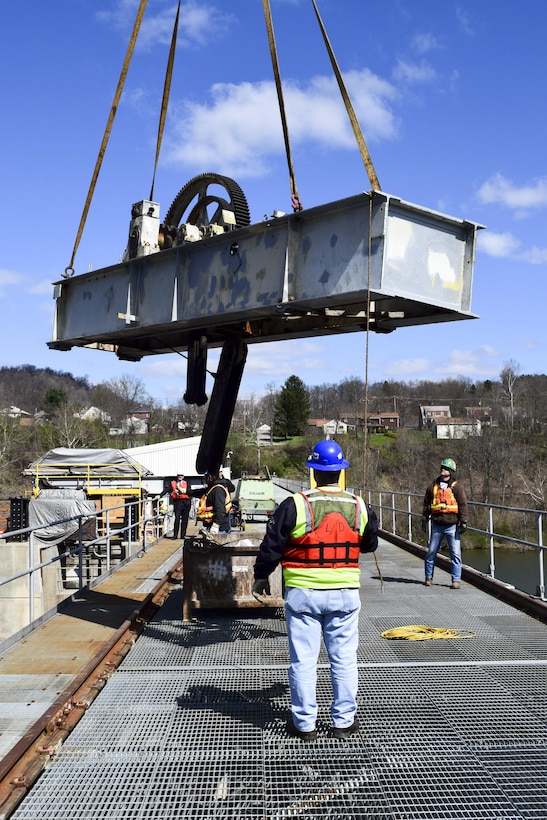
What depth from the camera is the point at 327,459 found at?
5.00 m

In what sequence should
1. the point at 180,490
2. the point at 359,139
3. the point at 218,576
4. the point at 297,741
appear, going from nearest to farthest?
the point at 297,741 → the point at 359,139 → the point at 218,576 → the point at 180,490

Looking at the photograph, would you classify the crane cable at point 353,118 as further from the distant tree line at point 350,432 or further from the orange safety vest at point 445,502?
the distant tree line at point 350,432

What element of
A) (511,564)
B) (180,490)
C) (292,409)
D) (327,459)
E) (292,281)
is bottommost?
(511,564)

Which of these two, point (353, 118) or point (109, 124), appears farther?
point (109, 124)

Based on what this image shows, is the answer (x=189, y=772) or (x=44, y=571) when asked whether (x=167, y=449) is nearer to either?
(x=44, y=571)

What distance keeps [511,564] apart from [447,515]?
4259 centimetres

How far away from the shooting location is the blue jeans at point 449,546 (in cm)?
1039

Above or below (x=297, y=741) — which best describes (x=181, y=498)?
above

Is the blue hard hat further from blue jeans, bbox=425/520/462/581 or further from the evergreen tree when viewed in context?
the evergreen tree

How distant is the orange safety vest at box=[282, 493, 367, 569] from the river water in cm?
3881

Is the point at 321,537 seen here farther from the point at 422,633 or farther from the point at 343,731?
the point at 422,633

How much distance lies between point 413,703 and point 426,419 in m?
127

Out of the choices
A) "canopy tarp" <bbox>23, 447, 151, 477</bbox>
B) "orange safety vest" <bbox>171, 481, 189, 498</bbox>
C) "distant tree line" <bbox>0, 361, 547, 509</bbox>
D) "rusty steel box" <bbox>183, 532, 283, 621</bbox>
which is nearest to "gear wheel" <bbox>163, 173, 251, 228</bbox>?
"rusty steel box" <bbox>183, 532, 283, 621</bbox>

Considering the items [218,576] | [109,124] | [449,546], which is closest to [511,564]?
[449,546]
